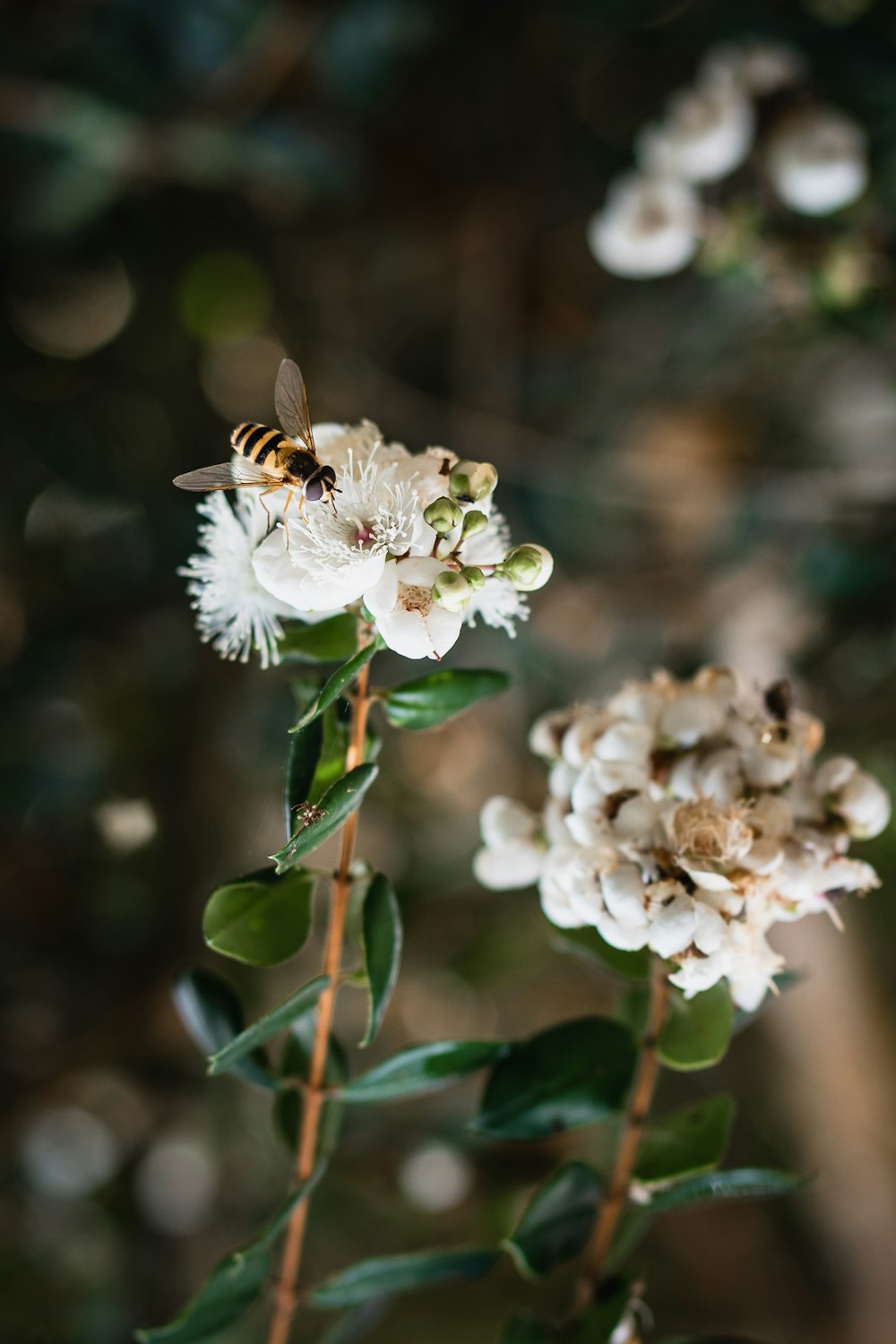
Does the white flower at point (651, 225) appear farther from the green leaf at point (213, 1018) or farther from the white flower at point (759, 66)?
the green leaf at point (213, 1018)

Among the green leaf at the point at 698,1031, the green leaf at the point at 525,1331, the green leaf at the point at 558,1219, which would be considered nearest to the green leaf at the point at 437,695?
the green leaf at the point at 698,1031

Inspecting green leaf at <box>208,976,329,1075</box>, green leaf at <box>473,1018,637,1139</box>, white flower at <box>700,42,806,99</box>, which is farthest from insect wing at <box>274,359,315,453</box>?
white flower at <box>700,42,806,99</box>

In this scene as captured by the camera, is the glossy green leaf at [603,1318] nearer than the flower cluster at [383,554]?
No

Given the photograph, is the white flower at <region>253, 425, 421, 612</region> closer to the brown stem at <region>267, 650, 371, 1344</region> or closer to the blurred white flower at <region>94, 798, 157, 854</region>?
the brown stem at <region>267, 650, 371, 1344</region>

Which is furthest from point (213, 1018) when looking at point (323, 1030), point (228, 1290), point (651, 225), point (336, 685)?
point (651, 225)

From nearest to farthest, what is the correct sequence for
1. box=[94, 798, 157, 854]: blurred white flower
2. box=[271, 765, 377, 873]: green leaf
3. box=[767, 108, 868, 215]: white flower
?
box=[271, 765, 377, 873]: green leaf
box=[767, 108, 868, 215]: white flower
box=[94, 798, 157, 854]: blurred white flower

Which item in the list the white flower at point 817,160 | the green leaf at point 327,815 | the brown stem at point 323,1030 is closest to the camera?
the green leaf at point 327,815

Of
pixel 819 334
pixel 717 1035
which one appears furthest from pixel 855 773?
pixel 819 334
